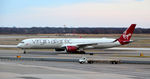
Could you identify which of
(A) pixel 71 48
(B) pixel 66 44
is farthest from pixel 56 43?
(A) pixel 71 48

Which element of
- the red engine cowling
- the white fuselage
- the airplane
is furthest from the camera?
the white fuselage

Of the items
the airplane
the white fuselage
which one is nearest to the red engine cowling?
the airplane

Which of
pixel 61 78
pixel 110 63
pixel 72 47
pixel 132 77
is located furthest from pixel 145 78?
pixel 72 47

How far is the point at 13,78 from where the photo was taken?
25.1m

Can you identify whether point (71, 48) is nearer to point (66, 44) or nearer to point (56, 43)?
point (66, 44)

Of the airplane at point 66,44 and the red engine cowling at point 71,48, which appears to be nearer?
the red engine cowling at point 71,48

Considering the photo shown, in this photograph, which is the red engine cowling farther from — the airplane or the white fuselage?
the white fuselage

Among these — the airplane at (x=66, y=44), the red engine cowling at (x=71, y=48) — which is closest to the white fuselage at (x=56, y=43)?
the airplane at (x=66, y=44)

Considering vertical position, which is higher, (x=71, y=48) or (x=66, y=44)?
(x=66, y=44)

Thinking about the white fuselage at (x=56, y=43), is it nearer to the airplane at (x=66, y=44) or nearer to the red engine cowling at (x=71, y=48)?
the airplane at (x=66, y=44)

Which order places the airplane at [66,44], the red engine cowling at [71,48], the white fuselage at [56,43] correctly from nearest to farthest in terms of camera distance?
the red engine cowling at [71,48] < the airplane at [66,44] < the white fuselage at [56,43]

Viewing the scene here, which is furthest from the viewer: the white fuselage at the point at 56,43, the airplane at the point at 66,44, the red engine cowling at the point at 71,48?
the white fuselage at the point at 56,43

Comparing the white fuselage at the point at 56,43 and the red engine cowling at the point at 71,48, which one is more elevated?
the white fuselage at the point at 56,43

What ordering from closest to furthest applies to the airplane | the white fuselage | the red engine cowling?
the red engine cowling
the airplane
the white fuselage
